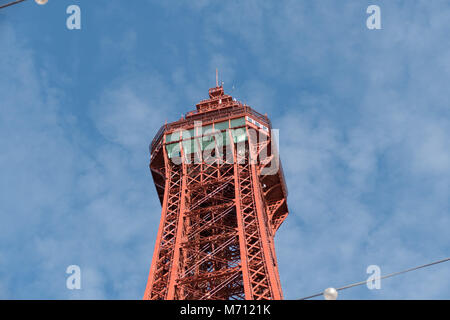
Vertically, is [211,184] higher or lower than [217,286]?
higher

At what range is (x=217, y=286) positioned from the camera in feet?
160

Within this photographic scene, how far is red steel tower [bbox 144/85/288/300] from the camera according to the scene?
48469 millimetres

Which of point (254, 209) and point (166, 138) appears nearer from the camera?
point (254, 209)

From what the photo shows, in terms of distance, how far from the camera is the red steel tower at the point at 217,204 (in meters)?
48.5

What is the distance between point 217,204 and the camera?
58219mm

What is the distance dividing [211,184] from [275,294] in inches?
576

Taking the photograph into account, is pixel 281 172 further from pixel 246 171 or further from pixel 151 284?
pixel 151 284
